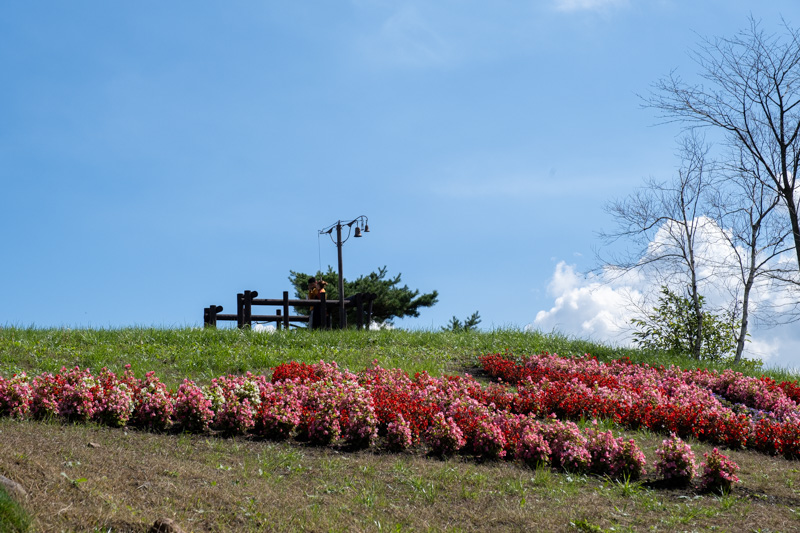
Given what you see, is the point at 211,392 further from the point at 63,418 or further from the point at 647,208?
the point at 647,208

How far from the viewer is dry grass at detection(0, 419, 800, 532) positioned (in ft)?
14.7

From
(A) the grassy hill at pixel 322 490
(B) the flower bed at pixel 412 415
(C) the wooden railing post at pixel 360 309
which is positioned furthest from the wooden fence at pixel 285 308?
(A) the grassy hill at pixel 322 490

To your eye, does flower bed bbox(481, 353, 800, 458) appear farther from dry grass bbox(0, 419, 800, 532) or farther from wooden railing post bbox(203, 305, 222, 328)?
wooden railing post bbox(203, 305, 222, 328)

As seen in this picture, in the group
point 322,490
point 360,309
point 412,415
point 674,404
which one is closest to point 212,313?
point 360,309

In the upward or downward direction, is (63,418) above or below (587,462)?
above

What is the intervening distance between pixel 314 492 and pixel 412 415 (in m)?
2.06

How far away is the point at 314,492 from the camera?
17.1 feet

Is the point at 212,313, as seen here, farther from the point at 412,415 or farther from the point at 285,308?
the point at 412,415

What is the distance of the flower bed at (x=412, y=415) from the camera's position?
6.46m

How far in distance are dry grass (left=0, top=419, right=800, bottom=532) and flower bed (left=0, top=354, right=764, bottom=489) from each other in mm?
234

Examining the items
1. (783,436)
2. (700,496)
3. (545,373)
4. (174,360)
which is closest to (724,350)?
(545,373)

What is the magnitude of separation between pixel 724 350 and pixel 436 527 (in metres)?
15.0

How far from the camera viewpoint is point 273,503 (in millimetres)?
4816

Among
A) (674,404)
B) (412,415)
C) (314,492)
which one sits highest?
(412,415)
